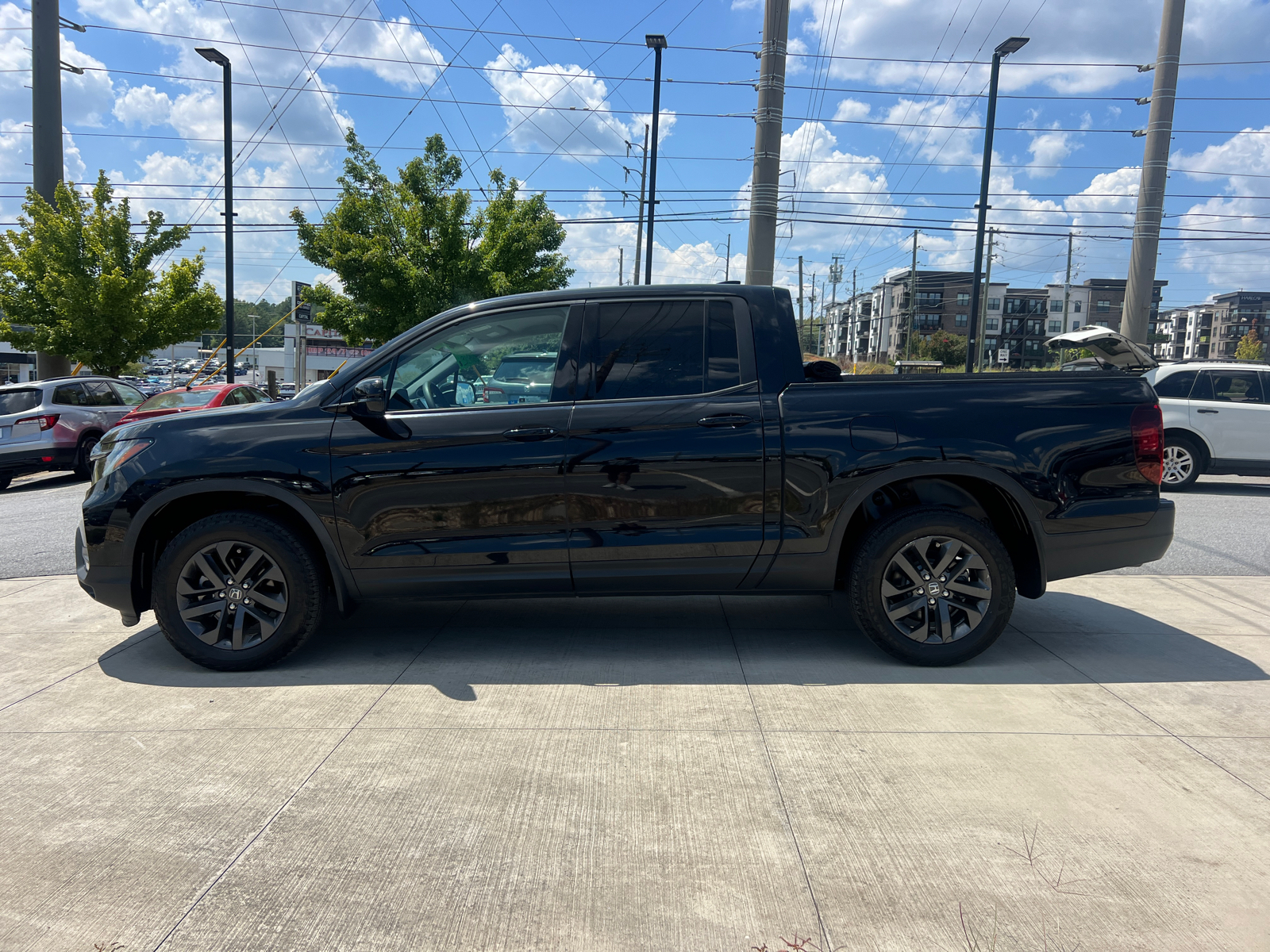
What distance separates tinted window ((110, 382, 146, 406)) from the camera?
50.7 feet

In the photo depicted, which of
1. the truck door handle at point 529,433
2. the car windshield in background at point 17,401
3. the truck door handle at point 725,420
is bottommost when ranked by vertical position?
the car windshield in background at point 17,401

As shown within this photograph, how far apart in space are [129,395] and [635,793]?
607 inches

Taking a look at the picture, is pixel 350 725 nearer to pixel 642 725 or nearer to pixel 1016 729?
pixel 642 725

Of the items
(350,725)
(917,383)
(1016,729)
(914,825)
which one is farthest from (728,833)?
(917,383)

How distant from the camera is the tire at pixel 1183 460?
11.8 metres

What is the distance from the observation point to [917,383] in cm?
466

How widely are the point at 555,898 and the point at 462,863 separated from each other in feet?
1.21

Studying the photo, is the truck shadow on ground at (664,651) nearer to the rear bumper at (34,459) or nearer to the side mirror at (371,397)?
the side mirror at (371,397)

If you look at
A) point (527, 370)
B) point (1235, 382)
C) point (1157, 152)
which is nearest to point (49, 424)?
point (527, 370)

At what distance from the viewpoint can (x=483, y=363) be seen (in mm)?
4727

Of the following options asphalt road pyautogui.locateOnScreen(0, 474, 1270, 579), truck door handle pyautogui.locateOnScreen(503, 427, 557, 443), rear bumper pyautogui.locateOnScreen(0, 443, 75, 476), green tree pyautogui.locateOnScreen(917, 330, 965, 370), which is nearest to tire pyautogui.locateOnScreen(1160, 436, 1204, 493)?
asphalt road pyautogui.locateOnScreen(0, 474, 1270, 579)

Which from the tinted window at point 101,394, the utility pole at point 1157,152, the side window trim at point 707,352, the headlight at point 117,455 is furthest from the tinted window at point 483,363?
the utility pole at point 1157,152

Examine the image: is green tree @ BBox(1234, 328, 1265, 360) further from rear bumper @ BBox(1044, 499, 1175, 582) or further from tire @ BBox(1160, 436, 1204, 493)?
rear bumper @ BBox(1044, 499, 1175, 582)

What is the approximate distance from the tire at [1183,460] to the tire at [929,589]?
29.1ft
